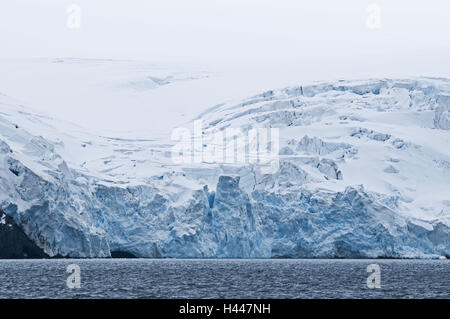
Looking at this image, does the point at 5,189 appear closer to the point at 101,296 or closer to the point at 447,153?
the point at 101,296

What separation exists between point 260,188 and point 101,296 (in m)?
45.2

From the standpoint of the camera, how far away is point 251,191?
283ft

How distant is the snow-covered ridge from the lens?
70625 millimetres

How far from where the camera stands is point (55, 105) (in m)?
150

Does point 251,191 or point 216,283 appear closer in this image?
point 216,283

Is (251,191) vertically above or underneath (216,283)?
above

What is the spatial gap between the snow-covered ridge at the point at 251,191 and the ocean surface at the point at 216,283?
7240mm

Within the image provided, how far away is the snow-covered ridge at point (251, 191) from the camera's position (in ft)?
232

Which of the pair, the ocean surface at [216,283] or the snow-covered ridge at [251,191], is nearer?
the ocean surface at [216,283]

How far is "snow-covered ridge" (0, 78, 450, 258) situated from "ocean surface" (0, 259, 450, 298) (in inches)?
285

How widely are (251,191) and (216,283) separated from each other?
121ft

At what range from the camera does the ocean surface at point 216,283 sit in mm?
41781
